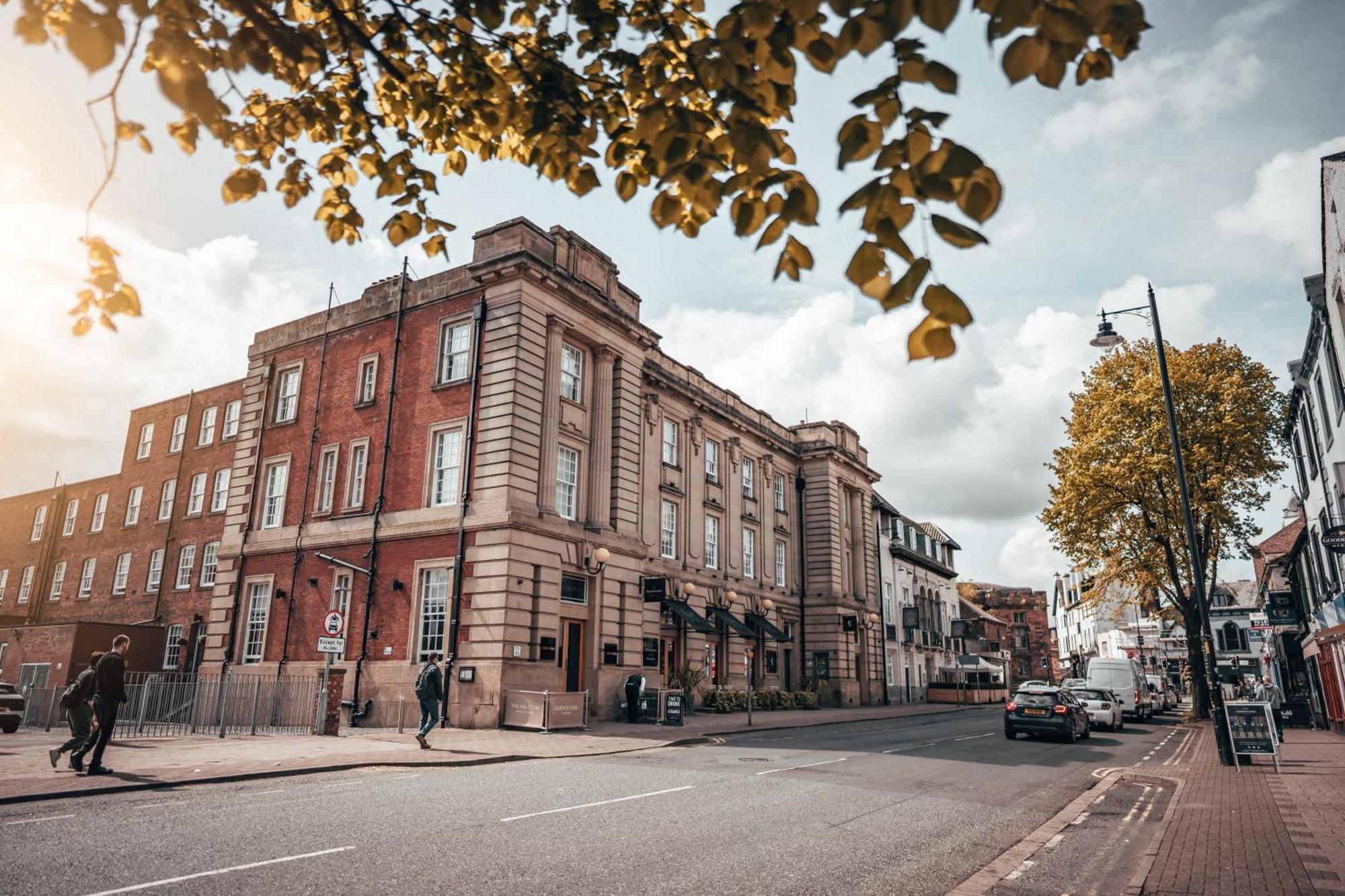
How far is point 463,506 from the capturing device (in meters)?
23.5

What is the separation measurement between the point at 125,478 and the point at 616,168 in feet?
152

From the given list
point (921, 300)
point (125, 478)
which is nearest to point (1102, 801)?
point (921, 300)

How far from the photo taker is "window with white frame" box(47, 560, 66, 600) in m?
42.8

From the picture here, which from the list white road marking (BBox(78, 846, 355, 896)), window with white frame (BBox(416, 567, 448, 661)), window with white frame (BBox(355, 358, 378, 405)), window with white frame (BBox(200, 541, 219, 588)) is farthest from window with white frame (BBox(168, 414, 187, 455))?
white road marking (BBox(78, 846, 355, 896))

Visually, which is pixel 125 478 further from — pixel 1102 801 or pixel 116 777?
pixel 1102 801

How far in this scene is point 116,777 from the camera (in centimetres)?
1135

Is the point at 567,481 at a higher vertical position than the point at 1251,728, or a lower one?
higher

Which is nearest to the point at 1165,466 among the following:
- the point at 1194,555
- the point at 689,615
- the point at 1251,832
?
the point at 1194,555

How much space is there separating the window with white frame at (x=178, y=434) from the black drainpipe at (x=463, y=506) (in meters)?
23.2

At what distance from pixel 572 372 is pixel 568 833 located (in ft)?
66.1

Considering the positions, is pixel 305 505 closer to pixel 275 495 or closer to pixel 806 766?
pixel 275 495

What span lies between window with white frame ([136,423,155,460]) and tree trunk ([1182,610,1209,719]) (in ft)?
157

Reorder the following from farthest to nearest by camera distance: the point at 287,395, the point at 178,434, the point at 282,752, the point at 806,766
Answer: the point at 178,434
the point at 287,395
the point at 282,752
the point at 806,766

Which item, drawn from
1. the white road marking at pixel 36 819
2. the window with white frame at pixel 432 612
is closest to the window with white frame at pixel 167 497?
the window with white frame at pixel 432 612
